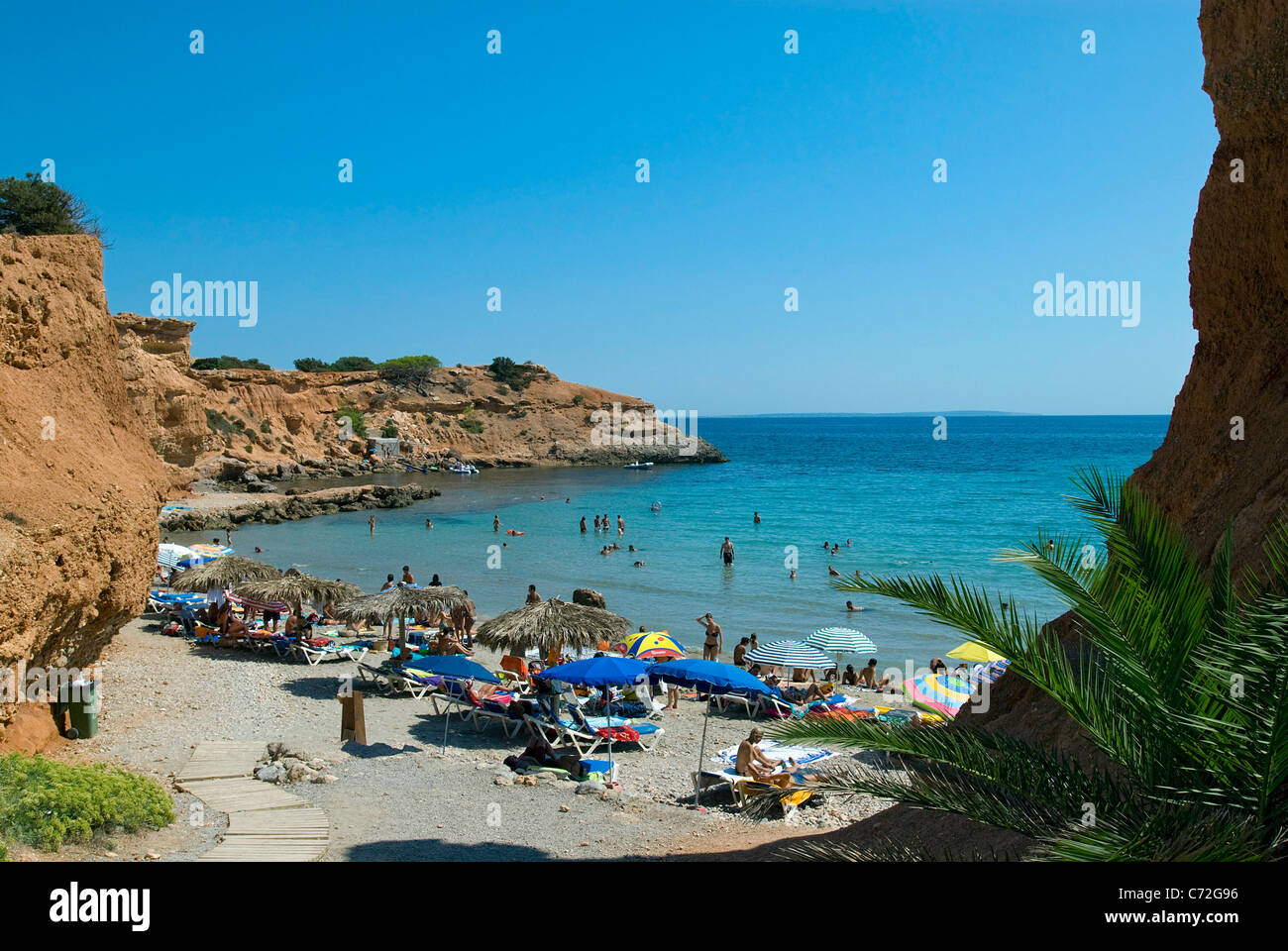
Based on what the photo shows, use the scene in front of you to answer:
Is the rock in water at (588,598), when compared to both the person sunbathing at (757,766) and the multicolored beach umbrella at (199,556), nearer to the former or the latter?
the multicolored beach umbrella at (199,556)

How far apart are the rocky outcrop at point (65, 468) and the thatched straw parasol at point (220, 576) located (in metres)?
9.78

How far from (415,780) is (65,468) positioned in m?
5.19

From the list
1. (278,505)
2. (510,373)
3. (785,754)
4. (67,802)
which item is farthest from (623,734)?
(510,373)

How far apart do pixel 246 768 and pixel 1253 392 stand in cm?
1054

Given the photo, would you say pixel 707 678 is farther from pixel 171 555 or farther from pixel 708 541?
pixel 708 541

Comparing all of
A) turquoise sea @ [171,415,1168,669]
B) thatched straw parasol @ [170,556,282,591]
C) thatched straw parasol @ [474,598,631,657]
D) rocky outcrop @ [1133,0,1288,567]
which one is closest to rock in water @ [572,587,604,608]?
turquoise sea @ [171,415,1168,669]

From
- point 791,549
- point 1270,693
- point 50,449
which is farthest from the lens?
point 791,549

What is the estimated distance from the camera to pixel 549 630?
14.2 metres

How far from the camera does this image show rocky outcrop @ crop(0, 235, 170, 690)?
814 cm

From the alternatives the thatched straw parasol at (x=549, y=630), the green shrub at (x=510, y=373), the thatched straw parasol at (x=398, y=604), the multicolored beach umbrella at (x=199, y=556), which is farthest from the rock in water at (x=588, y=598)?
the green shrub at (x=510, y=373)

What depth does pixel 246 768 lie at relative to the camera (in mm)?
10047

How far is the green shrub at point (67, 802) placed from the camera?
6.82 meters
